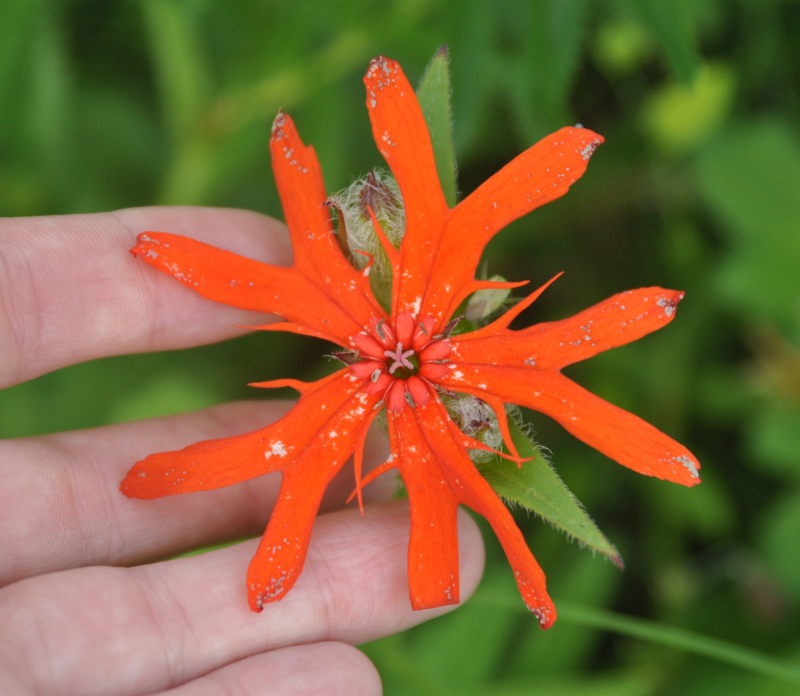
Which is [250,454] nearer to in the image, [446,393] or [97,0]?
[446,393]

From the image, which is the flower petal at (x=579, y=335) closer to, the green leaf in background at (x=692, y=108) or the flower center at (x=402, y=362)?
the flower center at (x=402, y=362)

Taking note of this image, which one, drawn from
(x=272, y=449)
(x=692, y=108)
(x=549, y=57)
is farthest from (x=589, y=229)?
(x=272, y=449)

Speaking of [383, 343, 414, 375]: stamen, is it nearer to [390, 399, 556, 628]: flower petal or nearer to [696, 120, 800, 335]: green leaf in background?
[390, 399, 556, 628]: flower petal

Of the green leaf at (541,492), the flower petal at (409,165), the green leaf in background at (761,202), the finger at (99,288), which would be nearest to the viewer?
the green leaf at (541,492)

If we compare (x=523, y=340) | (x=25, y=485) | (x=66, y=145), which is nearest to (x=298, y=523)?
(x=523, y=340)

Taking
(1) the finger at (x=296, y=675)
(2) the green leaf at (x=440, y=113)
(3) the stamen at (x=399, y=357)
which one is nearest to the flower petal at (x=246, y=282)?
(3) the stamen at (x=399, y=357)

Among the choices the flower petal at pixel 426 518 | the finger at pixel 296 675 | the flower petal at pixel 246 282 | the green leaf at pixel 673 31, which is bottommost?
the finger at pixel 296 675
